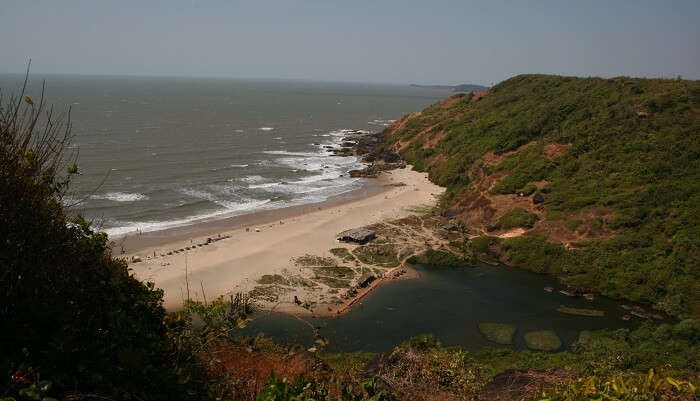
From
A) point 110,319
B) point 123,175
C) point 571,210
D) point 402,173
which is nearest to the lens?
point 110,319

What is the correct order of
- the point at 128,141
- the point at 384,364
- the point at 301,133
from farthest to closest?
the point at 301,133 < the point at 128,141 < the point at 384,364

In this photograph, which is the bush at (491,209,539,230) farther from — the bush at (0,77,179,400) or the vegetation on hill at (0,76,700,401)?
the bush at (0,77,179,400)

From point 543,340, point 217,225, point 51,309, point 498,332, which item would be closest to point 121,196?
point 217,225

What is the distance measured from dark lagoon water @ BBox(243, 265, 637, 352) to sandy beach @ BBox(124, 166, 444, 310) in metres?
2.83

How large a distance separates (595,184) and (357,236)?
66.8 feet

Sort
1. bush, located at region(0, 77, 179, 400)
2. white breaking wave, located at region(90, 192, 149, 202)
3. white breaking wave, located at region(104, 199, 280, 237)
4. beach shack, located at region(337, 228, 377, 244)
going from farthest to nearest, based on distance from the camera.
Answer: white breaking wave, located at region(90, 192, 149, 202) < white breaking wave, located at region(104, 199, 280, 237) < beach shack, located at region(337, 228, 377, 244) < bush, located at region(0, 77, 179, 400)

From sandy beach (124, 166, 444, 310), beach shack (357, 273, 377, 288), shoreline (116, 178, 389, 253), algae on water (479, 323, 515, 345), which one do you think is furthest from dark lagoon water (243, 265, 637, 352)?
shoreline (116, 178, 389, 253)

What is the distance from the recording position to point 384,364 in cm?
1264

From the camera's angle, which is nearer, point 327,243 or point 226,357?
point 226,357

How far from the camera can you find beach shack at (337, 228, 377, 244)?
1281 inches

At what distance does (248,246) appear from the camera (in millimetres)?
31453

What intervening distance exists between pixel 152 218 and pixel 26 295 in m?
34.3

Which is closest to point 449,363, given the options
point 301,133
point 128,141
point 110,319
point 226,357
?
point 226,357

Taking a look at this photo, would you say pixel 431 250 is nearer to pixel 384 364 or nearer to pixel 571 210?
pixel 571 210
